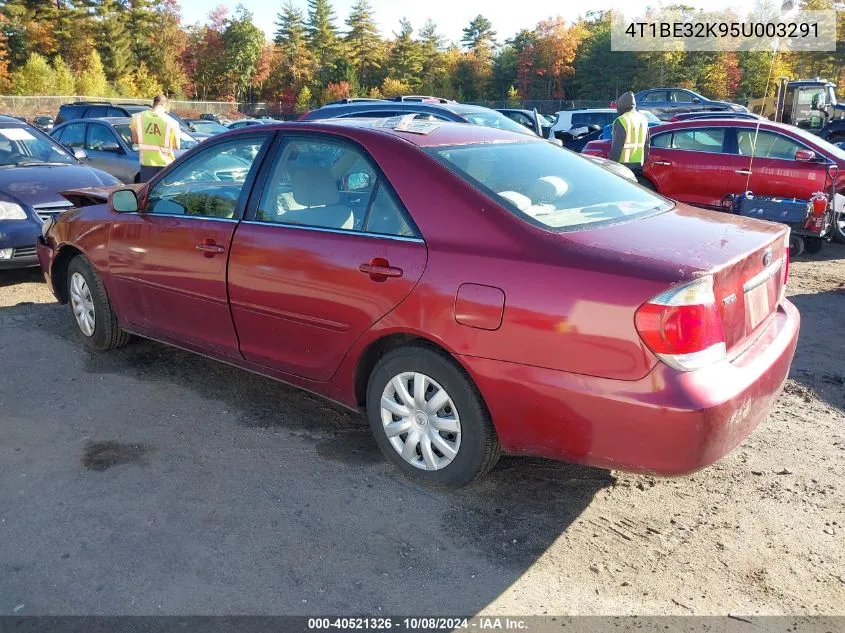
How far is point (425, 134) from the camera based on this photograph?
3697 millimetres

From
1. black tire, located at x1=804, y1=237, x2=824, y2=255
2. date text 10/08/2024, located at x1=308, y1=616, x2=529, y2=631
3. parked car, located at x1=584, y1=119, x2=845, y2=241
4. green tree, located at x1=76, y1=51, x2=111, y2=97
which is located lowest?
black tire, located at x1=804, y1=237, x2=824, y2=255

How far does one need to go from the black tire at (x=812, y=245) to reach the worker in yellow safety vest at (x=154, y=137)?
7.94 metres

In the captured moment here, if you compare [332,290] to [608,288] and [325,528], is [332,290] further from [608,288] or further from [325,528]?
[608,288]

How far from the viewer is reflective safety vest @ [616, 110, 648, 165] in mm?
9320

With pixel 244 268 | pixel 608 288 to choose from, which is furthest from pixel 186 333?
pixel 608 288

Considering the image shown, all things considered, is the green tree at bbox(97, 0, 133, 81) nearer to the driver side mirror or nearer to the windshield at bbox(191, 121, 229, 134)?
the windshield at bbox(191, 121, 229, 134)

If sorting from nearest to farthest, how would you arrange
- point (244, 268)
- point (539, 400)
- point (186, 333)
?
1. point (539, 400)
2. point (244, 268)
3. point (186, 333)

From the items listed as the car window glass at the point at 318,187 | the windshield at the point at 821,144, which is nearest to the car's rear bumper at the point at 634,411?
the car window glass at the point at 318,187

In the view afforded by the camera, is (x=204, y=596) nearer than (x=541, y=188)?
Yes

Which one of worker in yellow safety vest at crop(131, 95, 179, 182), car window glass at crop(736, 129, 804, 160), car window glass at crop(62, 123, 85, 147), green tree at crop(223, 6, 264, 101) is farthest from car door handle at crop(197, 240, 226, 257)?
green tree at crop(223, 6, 264, 101)

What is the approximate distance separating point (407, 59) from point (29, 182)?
243ft

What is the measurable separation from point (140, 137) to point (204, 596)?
25.6 ft

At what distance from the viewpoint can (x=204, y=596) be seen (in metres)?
2.69

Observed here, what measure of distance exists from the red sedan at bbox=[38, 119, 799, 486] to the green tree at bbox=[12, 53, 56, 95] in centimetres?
5228
